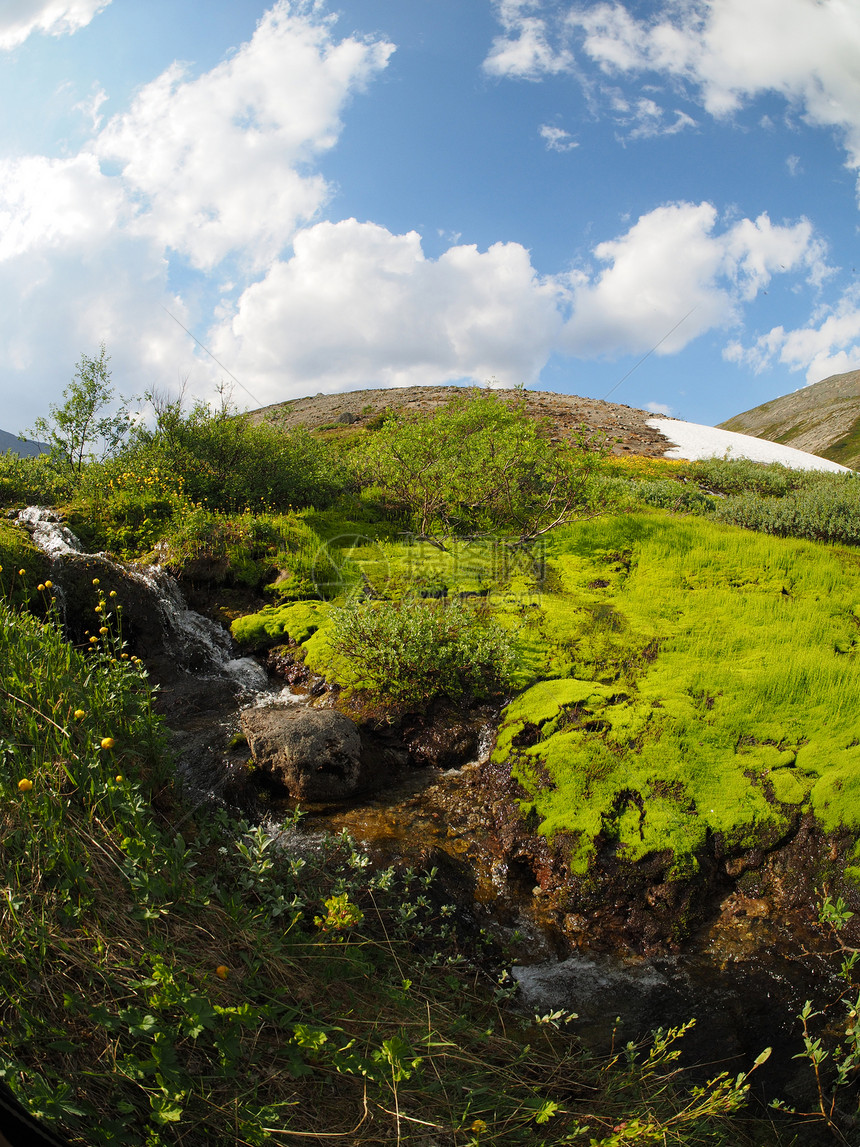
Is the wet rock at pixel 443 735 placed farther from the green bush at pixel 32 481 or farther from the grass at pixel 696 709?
the green bush at pixel 32 481

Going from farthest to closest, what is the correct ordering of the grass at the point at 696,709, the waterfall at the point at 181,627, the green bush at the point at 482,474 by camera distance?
the green bush at the point at 482,474, the waterfall at the point at 181,627, the grass at the point at 696,709

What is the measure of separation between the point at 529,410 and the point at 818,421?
11799 cm

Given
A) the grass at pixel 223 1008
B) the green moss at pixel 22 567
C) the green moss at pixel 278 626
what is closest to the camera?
the grass at pixel 223 1008

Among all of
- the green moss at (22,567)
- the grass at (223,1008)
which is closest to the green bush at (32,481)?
the green moss at (22,567)

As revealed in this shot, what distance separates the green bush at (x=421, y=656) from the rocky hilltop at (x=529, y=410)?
59.6 ft

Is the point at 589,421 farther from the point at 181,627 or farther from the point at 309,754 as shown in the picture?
the point at 309,754

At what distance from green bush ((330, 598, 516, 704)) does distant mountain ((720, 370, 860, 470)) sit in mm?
66874

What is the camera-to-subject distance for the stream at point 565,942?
156 inches

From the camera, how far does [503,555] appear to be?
11250mm

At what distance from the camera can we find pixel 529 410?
2917cm

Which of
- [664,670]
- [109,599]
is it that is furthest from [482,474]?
[109,599]

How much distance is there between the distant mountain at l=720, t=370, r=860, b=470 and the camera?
101 metres

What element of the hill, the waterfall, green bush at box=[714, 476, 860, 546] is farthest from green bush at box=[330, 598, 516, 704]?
the hill

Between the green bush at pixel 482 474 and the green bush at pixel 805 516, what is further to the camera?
the green bush at pixel 805 516
